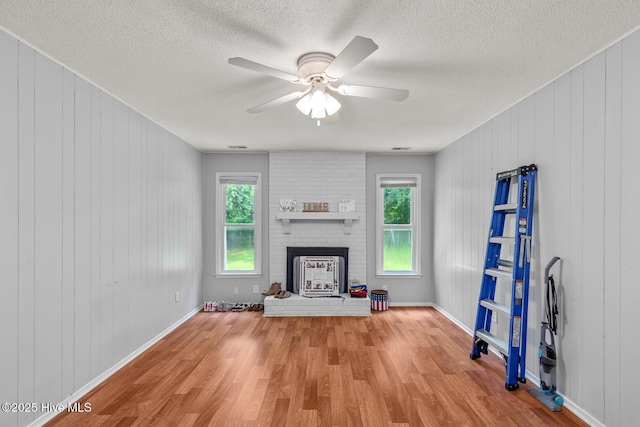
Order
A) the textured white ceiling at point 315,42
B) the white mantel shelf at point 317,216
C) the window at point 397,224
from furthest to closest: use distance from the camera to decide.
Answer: the window at point 397,224 → the white mantel shelf at point 317,216 → the textured white ceiling at point 315,42

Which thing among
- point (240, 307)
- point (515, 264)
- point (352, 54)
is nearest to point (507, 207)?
point (515, 264)

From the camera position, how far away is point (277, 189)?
17.2ft

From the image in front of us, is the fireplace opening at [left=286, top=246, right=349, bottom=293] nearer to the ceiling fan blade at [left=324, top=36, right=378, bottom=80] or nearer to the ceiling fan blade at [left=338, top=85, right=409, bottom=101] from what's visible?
the ceiling fan blade at [left=338, top=85, right=409, bottom=101]

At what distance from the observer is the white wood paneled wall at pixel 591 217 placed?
1946mm

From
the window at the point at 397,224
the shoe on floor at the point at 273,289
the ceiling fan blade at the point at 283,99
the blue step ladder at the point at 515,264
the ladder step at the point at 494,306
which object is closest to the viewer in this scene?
the ceiling fan blade at the point at 283,99

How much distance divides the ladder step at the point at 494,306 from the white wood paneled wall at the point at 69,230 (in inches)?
139

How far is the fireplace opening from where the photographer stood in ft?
17.0

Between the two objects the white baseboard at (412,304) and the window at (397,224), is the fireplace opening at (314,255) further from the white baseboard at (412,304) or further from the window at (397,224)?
the white baseboard at (412,304)

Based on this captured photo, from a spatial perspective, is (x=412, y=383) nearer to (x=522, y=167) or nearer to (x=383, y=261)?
(x=522, y=167)

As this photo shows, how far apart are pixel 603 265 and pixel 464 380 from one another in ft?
4.75

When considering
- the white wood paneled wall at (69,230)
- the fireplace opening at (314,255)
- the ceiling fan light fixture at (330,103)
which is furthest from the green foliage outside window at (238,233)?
the ceiling fan light fixture at (330,103)

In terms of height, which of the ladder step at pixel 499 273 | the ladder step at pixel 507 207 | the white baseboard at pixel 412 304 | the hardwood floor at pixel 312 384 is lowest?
the white baseboard at pixel 412 304

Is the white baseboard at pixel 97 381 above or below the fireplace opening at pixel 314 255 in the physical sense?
below

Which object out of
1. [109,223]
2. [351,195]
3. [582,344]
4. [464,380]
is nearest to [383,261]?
[351,195]
